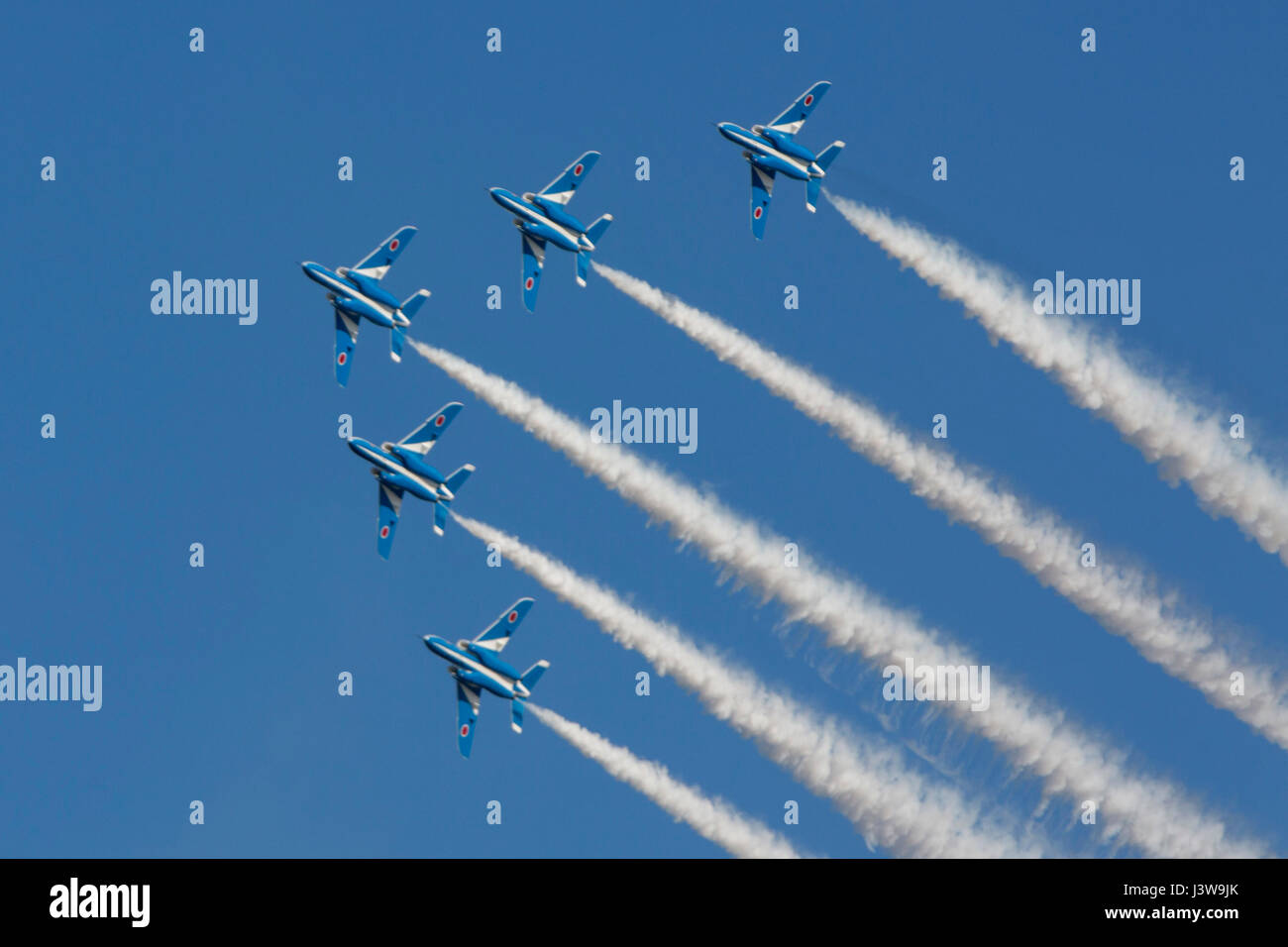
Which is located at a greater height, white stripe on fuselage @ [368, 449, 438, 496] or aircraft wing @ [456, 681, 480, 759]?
white stripe on fuselage @ [368, 449, 438, 496]

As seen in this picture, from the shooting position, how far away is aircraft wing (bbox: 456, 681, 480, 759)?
80.1 metres

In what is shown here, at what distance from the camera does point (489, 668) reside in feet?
256

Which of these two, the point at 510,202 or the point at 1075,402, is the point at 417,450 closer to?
the point at 510,202

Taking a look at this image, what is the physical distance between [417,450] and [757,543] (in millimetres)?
12413

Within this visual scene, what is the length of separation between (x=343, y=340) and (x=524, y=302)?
6.74 metres

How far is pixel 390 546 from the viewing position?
83.8 metres

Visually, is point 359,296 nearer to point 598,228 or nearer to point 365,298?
point 365,298

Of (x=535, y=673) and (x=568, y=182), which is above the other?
(x=568, y=182)

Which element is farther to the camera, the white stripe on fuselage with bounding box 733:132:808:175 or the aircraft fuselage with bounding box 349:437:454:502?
the white stripe on fuselage with bounding box 733:132:808:175

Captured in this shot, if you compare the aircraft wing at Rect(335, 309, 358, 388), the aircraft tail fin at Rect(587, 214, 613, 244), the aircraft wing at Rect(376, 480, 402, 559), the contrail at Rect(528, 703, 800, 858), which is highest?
the aircraft tail fin at Rect(587, 214, 613, 244)

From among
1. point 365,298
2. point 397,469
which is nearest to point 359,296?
point 365,298

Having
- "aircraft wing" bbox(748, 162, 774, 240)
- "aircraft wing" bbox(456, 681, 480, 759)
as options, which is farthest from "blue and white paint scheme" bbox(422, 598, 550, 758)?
"aircraft wing" bbox(748, 162, 774, 240)

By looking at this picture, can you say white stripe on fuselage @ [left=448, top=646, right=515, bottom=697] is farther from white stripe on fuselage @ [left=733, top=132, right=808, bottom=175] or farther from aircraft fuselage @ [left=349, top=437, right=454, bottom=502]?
white stripe on fuselage @ [left=733, top=132, right=808, bottom=175]

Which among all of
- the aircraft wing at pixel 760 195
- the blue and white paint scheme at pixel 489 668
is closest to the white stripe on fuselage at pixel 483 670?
the blue and white paint scheme at pixel 489 668
